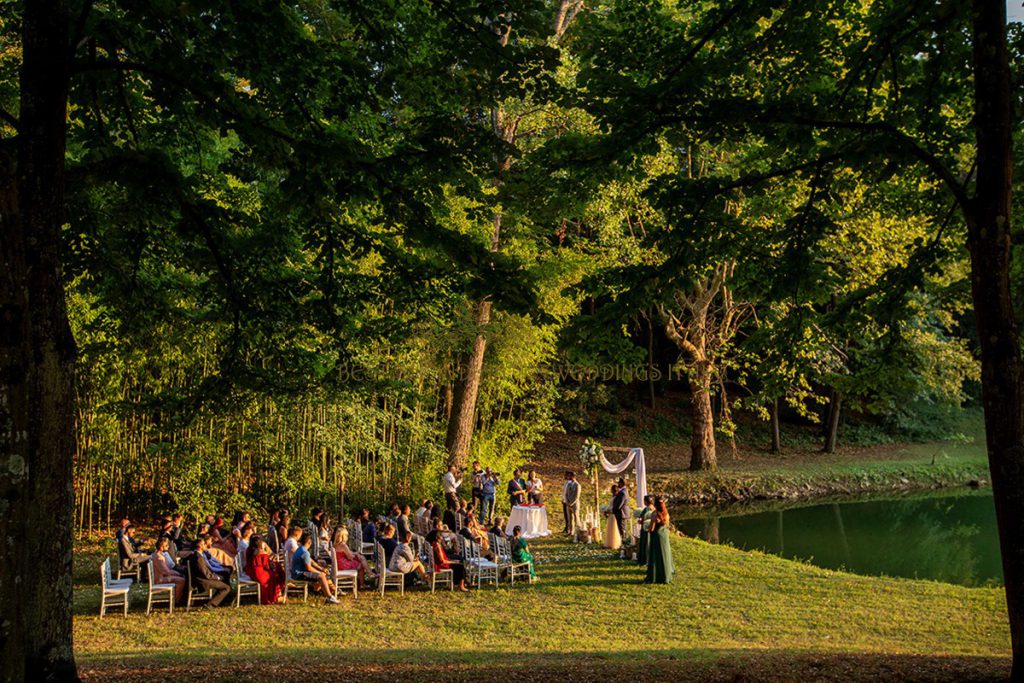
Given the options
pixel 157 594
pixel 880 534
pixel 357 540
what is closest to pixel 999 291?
pixel 157 594

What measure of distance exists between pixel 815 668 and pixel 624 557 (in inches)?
291

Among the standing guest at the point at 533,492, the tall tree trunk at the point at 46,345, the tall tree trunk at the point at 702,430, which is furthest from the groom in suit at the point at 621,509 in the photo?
the tall tree trunk at the point at 46,345

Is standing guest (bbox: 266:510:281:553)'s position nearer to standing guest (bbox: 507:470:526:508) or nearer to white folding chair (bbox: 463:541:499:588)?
white folding chair (bbox: 463:541:499:588)

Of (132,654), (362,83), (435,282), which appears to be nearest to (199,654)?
(132,654)

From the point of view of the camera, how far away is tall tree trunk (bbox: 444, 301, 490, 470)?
18.7m

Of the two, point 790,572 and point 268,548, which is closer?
point 268,548

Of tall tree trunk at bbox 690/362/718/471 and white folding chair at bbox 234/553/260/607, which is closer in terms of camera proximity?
white folding chair at bbox 234/553/260/607

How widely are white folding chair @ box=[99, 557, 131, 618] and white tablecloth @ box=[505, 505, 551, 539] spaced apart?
7.72 meters

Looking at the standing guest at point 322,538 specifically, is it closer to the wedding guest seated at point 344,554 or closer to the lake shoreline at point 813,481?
the wedding guest seated at point 344,554

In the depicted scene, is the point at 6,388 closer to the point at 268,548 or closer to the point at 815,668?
the point at 815,668

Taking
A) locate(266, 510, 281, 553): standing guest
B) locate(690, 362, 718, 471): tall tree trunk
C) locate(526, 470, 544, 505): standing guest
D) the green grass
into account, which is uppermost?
locate(690, 362, 718, 471): tall tree trunk

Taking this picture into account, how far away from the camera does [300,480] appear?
634 inches

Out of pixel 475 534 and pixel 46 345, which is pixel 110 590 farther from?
pixel 46 345

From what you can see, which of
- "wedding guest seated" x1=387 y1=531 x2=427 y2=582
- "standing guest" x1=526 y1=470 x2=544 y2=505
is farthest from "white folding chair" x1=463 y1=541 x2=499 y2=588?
"standing guest" x1=526 y1=470 x2=544 y2=505
